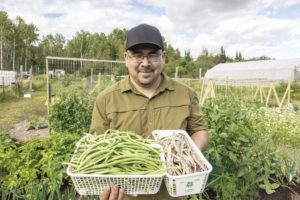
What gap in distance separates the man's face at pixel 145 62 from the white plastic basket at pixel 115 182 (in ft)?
2.57

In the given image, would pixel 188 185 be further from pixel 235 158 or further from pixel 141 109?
pixel 235 158

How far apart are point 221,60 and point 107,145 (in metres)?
49.7

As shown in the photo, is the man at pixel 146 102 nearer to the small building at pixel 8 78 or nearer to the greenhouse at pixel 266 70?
the greenhouse at pixel 266 70

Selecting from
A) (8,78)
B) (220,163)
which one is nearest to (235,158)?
(220,163)

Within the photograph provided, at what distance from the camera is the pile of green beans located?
1477mm

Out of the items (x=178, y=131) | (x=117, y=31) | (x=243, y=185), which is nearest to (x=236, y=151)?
(x=243, y=185)

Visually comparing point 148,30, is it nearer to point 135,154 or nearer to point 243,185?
point 135,154

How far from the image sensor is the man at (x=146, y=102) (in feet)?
6.57

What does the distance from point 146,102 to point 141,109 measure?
6 centimetres

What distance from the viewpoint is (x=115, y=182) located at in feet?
4.83

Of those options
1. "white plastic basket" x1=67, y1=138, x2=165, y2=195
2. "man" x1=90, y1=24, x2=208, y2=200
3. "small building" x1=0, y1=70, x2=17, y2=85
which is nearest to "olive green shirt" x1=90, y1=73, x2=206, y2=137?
"man" x1=90, y1=24, x2=208, y2=200

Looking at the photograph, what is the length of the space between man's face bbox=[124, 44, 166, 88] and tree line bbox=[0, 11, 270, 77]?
2909 cm

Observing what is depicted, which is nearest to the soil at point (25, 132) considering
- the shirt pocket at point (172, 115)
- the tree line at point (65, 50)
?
the shirt pocket at point (172, 115)

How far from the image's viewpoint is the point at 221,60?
49250mm
